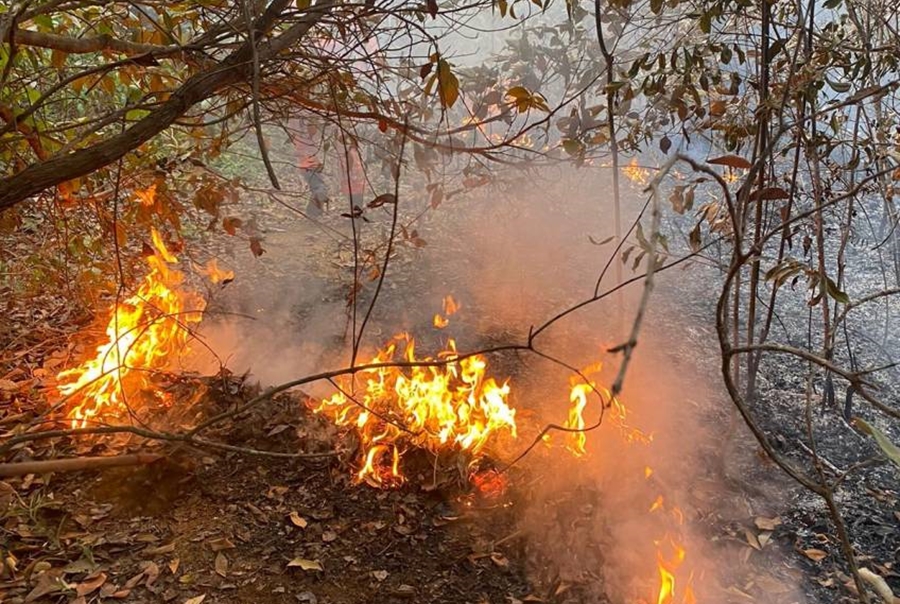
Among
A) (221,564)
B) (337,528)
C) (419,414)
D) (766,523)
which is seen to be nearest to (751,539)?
(766,523)

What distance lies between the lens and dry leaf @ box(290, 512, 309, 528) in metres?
2.55

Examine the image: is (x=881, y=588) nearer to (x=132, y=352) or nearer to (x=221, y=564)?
(x=221, y=564)

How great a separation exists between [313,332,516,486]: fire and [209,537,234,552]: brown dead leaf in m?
0.61

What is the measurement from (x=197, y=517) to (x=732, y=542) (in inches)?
91.1

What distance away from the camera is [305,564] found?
2357mm

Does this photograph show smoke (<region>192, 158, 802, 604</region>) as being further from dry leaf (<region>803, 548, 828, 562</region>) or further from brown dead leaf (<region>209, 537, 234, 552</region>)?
brown dead leaf (<region>209, 537, 234, 552</region>)

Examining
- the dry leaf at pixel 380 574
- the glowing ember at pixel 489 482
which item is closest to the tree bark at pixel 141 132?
the dry leaf at pixel 380 574

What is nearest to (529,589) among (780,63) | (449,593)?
(449,593)

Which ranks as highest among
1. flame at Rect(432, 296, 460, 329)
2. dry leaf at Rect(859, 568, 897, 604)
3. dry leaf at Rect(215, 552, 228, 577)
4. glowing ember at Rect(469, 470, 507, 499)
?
dry leaf at Rect(859, 568, 897, 604)

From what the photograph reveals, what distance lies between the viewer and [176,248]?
3.87 m

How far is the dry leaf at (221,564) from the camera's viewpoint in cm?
229

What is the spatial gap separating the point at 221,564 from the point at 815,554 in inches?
97.3

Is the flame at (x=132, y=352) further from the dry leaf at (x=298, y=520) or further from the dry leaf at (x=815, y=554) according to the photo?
the dry leaf at (x=815, y=554)

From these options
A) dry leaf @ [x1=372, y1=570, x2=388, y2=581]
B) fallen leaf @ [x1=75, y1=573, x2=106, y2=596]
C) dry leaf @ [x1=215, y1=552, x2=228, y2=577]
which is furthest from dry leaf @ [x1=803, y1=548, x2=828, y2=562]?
fallen leaf @ [x1=75, y1=573, x2=106, y2=596]
